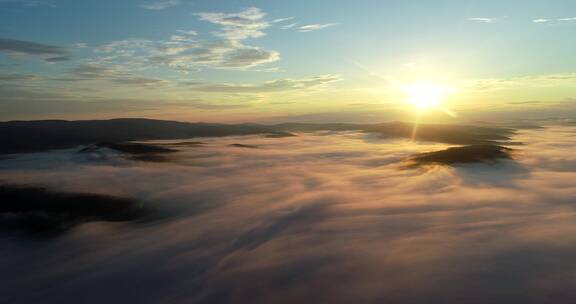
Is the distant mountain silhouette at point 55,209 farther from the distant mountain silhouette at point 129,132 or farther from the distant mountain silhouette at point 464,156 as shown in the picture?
the distant mountain silhouette at point 129,132

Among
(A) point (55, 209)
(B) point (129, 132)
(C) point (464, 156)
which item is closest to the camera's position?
(A) point (55, 209)

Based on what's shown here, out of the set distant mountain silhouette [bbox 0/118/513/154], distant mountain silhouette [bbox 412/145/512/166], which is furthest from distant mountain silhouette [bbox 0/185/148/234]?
distant mountain silhouette [bbox 0/118/513/154]

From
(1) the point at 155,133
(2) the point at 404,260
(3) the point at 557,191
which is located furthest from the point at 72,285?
(1) the point at 155,133

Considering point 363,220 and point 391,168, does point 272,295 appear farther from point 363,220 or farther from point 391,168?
point 391,168

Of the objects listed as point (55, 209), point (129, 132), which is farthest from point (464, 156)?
point (129, 132)

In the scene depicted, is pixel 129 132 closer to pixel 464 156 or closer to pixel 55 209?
pixel 55 209

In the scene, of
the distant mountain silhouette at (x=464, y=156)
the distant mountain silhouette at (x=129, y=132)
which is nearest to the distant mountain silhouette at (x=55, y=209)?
the distant mountain silhouette at (x=464, y=156)

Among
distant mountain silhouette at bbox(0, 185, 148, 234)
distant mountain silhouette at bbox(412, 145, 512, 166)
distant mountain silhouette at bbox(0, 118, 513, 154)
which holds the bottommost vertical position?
distant mountain silhouette at bbox(0, 185, 148, 234)

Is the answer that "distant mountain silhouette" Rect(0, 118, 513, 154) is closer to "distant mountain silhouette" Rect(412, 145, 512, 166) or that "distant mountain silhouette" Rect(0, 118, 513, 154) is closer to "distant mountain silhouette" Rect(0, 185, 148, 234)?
"distant mountain silhouette" Rect(412, 145, 512, 166)

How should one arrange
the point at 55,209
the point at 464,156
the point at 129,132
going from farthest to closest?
1. the point at 129,132
2. the point at 464,156
3. the point at 55,209
